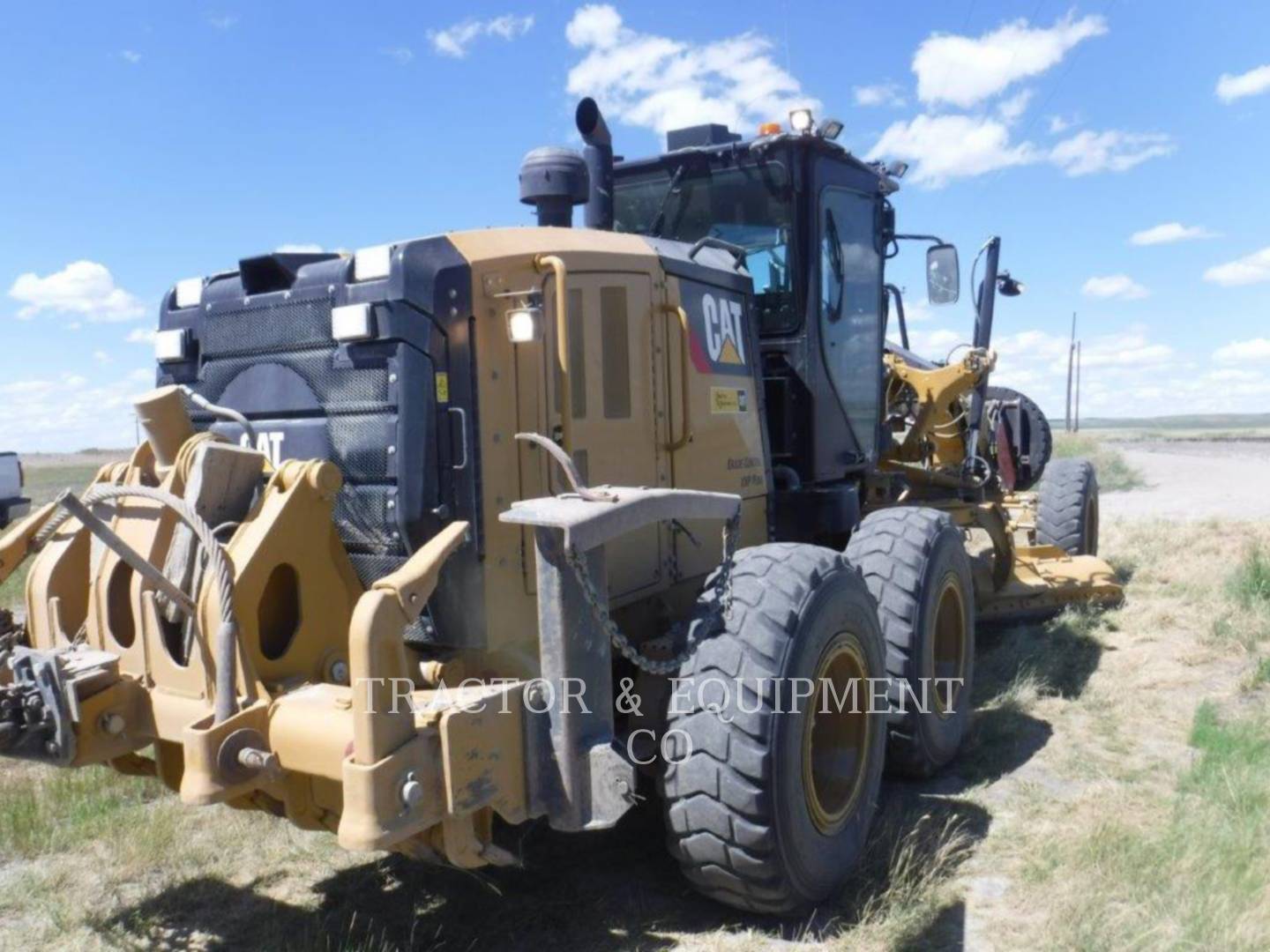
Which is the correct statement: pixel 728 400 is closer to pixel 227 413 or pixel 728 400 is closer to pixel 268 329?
pixel 268 329

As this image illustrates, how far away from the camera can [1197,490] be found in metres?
22.5

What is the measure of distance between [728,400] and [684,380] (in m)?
0.39

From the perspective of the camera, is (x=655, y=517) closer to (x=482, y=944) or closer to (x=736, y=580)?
(x=736, y=580)

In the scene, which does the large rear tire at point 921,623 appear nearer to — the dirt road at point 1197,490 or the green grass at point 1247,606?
the green grass at point 1247,606

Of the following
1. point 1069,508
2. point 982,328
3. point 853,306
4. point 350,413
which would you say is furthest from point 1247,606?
point 350,413

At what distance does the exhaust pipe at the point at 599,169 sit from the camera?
5.12 meters

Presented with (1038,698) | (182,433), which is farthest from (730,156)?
(1038,698)

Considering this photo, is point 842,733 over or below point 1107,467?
over

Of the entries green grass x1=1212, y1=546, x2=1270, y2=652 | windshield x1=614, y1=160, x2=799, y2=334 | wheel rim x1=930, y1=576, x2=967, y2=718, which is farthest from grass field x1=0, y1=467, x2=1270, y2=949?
windshield x1=614, y1=160, x2=799, y2=334

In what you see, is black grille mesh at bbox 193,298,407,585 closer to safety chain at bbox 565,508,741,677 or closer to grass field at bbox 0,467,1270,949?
safety chain at bbox 565,508,741,677

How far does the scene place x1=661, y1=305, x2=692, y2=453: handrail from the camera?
13.7 ft

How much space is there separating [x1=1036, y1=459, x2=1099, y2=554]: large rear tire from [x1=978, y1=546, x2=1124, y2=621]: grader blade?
2.48 ft

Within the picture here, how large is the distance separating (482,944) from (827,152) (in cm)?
394

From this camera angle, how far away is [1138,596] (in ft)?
27.3
